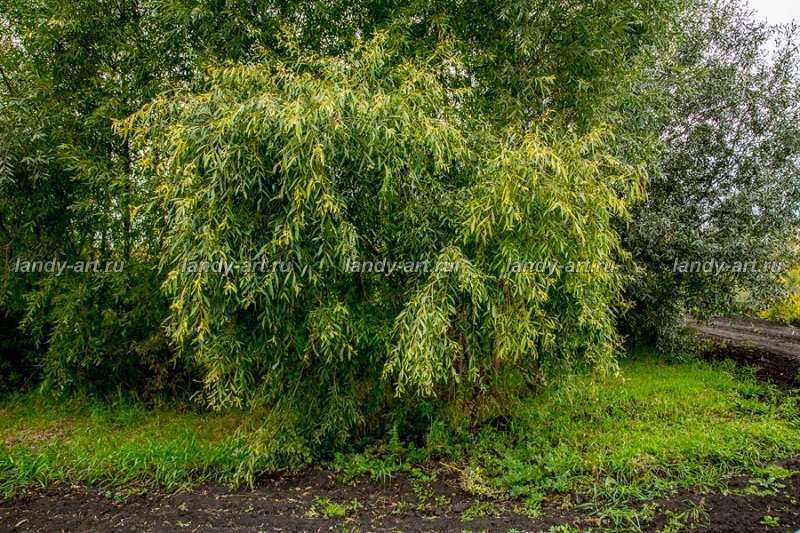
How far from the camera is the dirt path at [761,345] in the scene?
5703mm

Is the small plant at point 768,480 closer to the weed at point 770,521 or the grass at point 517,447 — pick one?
the grass at point 517,447

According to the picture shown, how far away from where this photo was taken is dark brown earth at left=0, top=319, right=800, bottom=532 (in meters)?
2.74

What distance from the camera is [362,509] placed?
9.87ft

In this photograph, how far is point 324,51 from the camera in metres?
4.13

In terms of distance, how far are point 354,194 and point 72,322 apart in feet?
8.70

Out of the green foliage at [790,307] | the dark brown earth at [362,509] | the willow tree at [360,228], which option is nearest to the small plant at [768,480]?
the dark brown earth at [362,509]

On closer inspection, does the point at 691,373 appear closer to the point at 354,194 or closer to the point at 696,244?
the point at 696,244

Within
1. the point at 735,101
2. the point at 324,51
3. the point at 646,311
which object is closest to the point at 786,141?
the point at 735,101

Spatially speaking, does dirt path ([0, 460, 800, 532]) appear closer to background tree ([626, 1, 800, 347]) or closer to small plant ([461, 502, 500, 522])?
small plant ([461, 502, 500, 522])

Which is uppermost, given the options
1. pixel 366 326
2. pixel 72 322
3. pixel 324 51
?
pixel 324 51

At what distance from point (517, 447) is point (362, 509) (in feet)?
3.93

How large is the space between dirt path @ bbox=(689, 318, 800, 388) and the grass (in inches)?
39.1

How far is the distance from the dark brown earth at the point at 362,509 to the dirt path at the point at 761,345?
278cm

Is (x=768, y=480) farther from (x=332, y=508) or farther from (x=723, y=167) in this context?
(x=723, y=167)
